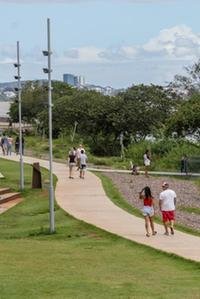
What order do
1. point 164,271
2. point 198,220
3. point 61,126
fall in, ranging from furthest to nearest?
point 61,126
point 198,220
point 164,271

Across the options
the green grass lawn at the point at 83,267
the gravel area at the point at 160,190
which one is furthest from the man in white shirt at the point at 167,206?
the gravel area at the point at 160,190

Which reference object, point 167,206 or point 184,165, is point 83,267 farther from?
point 184,165

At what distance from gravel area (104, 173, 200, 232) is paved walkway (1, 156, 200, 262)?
1130mm

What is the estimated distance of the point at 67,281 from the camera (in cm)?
1405

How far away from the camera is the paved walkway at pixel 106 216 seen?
1934 centimetres

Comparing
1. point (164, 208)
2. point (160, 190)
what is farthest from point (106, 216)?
point (160, 190)

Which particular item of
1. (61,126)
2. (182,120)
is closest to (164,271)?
(182,120)

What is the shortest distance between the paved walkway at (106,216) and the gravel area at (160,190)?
3.71ft

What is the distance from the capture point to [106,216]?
26.0 m

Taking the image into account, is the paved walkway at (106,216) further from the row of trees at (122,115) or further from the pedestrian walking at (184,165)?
the row of trees at (122,115)

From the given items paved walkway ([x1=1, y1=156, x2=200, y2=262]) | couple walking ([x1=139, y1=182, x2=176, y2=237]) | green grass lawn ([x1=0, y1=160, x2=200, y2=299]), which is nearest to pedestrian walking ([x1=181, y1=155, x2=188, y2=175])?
paved walkway ([x1=1, y1=156, x2=200, y2=262])

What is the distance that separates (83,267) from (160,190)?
21018 millimetres

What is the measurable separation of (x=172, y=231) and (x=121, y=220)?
3.42 metres

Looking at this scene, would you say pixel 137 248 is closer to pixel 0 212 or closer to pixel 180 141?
pixel 0 212
